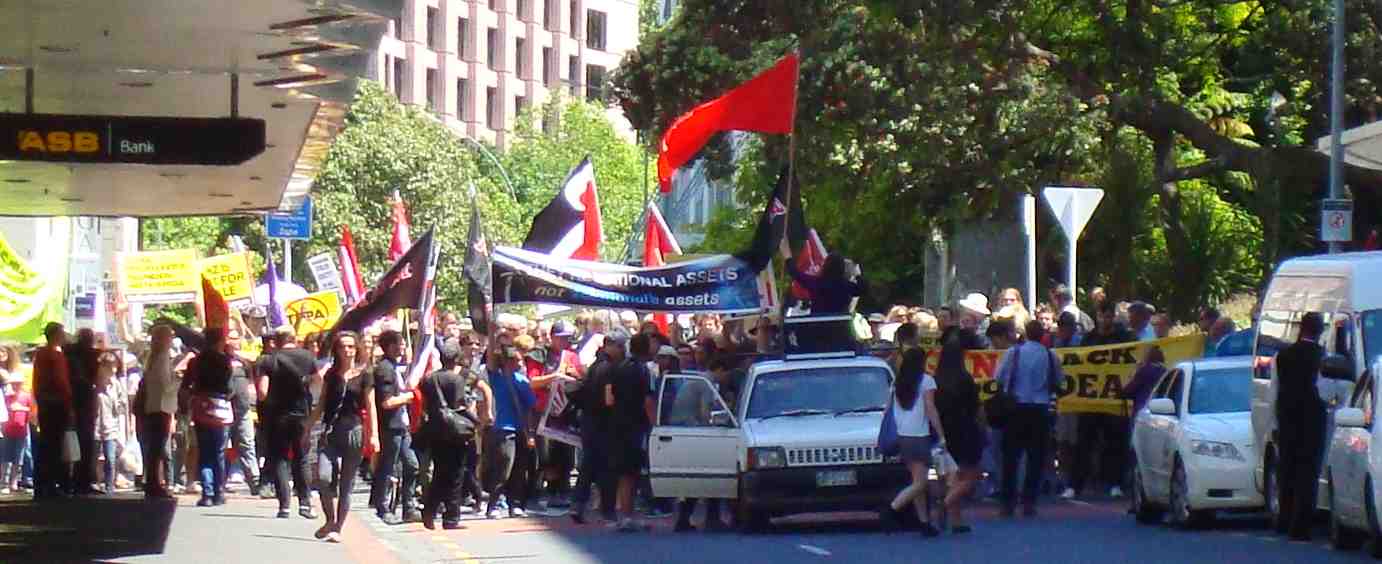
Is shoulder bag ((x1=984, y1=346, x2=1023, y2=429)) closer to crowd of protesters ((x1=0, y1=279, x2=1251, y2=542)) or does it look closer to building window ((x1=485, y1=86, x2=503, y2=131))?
crowd of protesters ((x1=0, y1=279, x2=1251, y2=542))

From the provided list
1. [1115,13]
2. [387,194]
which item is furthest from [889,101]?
[387,194]

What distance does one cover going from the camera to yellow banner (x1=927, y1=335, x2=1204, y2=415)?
958 inches

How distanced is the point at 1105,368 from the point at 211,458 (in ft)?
28.5

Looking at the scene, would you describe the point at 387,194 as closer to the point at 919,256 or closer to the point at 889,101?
the point at 919,256

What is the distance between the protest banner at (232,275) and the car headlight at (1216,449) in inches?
830

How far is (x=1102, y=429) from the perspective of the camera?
2492cm

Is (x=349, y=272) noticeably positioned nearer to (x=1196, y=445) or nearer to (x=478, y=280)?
(x=478, y=280)

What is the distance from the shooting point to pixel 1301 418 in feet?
59.7

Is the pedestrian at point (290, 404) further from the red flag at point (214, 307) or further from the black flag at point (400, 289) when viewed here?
the red flag at point (214, 307)

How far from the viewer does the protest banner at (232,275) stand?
38406mm

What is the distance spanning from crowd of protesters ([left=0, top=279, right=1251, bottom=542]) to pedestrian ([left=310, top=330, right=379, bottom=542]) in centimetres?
2

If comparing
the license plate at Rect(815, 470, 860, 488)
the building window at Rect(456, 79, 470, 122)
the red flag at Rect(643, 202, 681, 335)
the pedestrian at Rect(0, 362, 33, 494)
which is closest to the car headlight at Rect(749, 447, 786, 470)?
the license plate at Rect(815, 470, 860, 488)

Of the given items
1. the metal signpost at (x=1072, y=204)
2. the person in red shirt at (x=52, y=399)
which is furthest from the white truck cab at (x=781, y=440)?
the person in red shirt at (x=52, y=399)

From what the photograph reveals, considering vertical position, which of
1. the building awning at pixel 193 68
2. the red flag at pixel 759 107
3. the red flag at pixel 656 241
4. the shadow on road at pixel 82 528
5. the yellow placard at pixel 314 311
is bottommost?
the shadow on road at pixel 82 528
